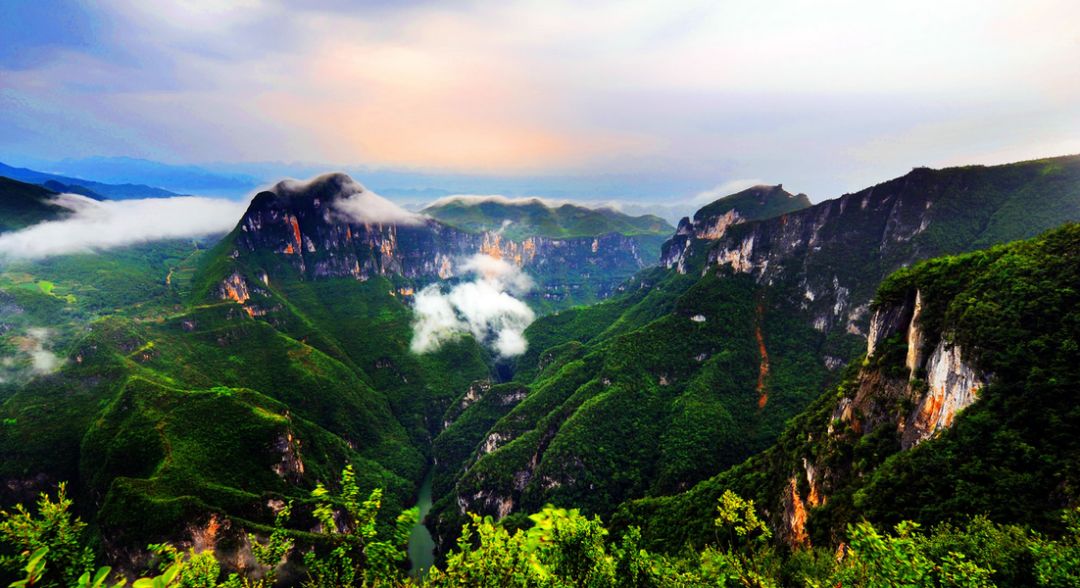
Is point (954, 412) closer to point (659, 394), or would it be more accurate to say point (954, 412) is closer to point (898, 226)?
point (659, 394)

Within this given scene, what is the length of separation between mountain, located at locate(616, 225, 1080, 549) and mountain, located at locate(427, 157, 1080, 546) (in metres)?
40.8

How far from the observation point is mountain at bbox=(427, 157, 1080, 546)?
3871 inches

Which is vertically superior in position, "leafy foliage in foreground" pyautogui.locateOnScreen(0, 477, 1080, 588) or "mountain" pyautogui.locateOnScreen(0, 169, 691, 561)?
"leafy foliage in foreground" pyautogui.locateOnScreen(0, 477, 1080, 588)

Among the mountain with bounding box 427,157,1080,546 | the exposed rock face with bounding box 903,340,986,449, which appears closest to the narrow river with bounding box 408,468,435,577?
the mountain with bounding box 427,157,1080,546

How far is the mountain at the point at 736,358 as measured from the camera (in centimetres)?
9831

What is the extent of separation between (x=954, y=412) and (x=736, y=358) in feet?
267

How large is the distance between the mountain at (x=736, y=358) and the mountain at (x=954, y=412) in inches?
1608

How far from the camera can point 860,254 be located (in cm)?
12544

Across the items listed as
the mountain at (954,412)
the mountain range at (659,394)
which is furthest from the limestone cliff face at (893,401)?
the mountain range at (659,394)

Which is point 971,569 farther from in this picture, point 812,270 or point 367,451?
point 367,451

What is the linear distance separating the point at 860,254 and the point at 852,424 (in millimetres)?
100099

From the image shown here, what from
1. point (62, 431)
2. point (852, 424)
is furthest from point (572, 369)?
point (62, 431)

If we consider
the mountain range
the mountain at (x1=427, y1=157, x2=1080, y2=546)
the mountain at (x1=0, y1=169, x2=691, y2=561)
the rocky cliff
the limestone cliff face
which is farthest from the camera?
the rocky cliff

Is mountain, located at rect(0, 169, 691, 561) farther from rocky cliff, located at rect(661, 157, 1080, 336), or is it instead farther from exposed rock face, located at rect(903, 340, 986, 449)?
rocky cliff, located at rect(661, 157, 1080, 336)
